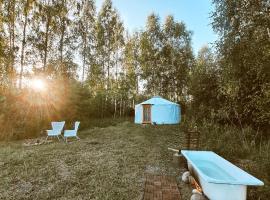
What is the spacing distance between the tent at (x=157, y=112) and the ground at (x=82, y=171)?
10731mm

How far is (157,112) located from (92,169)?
13738 millimetres

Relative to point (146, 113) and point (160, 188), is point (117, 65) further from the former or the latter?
point (160, 188)

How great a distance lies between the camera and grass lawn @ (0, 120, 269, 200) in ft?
13.8

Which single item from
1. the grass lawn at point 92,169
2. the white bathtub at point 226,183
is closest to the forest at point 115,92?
the grass lawn at point 92,169

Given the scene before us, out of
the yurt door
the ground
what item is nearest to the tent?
the yurt door

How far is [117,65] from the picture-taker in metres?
23.4

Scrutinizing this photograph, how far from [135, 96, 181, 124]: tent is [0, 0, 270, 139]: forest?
1589mm

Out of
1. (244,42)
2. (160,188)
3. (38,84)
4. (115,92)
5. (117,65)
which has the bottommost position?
(160,188)

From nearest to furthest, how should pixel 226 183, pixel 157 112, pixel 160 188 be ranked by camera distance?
pixel 226 183, pixel 160 188, pixel 157 112

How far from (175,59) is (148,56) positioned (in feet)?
8.76

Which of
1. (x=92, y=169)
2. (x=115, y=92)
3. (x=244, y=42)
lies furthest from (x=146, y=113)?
(x=92, y=169)

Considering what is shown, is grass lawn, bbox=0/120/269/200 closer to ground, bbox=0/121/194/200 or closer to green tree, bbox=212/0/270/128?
ground, bbox=0/121/194/200

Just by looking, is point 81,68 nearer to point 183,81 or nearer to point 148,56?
point 148,56

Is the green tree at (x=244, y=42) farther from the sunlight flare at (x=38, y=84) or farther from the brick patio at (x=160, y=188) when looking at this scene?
the sunlight flare at (x=38, y=84)
